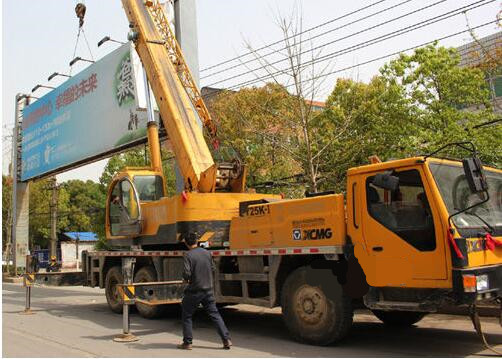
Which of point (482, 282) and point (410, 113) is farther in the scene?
point (410, 113)

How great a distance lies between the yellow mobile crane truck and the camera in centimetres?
652

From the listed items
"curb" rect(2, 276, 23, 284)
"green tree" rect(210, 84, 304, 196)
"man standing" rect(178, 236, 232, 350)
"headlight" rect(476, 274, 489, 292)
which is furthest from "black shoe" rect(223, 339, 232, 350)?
"curb" rect(2, 276, 23, 284)

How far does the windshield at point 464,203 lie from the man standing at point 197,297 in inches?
142

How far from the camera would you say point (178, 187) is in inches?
547

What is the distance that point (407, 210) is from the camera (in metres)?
6.91

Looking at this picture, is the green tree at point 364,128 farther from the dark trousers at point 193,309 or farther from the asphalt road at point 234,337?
the dark trousers at point 193,309

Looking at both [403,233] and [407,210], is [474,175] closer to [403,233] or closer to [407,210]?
[407,210]

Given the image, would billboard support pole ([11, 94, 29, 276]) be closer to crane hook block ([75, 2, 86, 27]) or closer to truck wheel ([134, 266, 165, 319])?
crane hook block ([75, 2, 86, 27])

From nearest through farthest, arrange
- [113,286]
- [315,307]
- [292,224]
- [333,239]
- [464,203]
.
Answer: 1. [464,203]
2. [333,239]
3. [315,307]
4. [292,224]
5. [113,286]

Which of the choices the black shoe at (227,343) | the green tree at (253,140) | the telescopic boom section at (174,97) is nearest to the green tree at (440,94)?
the green tree at (253,140)

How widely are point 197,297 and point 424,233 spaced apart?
341cm

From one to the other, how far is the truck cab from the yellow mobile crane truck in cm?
1

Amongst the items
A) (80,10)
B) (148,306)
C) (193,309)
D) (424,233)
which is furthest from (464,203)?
(80,10)

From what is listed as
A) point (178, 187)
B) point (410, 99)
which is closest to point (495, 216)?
point (178, 187)
